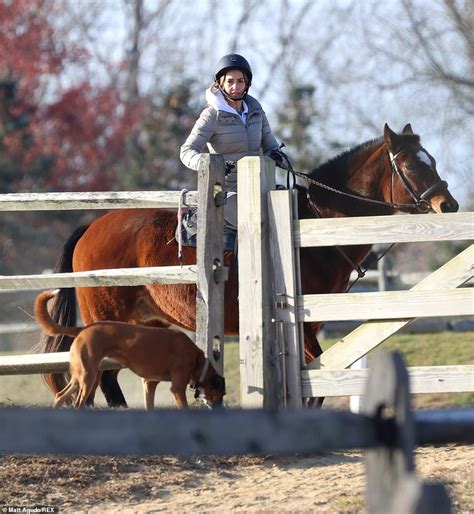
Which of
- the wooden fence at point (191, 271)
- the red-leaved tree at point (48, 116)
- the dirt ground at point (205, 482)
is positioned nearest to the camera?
the dirt ground at point (205, 482)

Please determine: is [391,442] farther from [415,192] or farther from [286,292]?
[415,192]

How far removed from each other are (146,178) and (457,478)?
2080 centimetres

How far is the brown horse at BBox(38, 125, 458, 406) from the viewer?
820 centimetres

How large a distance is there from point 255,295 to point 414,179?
2.04m

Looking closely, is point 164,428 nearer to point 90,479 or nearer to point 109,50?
point 90,479

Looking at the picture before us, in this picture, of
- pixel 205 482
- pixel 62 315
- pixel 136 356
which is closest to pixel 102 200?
pixel 136 356

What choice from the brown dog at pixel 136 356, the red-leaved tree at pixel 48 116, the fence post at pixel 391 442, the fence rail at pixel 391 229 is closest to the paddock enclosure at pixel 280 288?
the fence rail at pixel 391 229

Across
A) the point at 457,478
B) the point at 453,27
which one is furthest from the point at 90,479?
the point at 453,27

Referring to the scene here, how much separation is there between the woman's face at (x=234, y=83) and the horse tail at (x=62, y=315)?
205 centimetres

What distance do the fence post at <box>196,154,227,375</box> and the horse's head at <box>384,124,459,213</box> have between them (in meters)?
1.81

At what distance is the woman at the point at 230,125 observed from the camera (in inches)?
305

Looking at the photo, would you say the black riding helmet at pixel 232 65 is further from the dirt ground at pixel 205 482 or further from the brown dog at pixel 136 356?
the dirt ground at pixel 205 482

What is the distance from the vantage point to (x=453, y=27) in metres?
23.1

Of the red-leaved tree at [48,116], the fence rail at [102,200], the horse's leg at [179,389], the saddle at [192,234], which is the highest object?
the red-leaved tree at [48,116]
